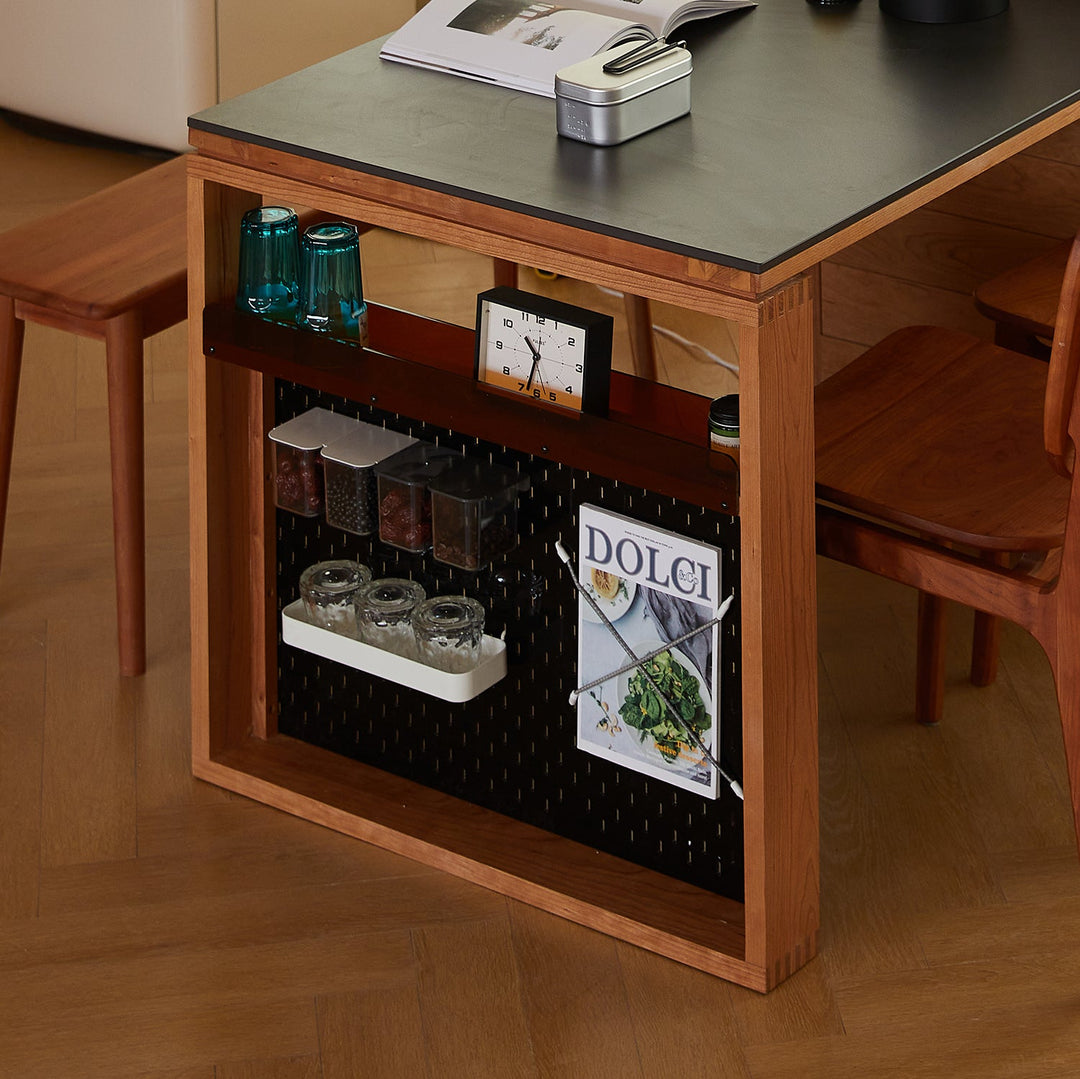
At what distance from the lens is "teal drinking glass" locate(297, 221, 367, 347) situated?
1.97 m

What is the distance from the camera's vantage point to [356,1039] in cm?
188

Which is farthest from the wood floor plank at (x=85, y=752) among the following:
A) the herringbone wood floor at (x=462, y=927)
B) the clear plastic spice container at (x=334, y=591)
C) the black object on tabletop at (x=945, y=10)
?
the black object on tabletop at (x=945, y=10)

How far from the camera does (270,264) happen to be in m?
2.00

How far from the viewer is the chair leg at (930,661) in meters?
2.23

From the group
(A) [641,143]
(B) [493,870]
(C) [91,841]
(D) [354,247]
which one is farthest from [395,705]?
(A) [641,143]

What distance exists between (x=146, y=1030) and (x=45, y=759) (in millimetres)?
528

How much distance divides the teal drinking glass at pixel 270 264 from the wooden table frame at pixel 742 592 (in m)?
0.03

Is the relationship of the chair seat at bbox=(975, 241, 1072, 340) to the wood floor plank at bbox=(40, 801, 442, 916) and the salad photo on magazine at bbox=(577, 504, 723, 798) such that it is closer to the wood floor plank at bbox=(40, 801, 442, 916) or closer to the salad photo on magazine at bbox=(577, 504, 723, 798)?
the salad photo on magazine at bbox=(577, 504, 723, 798)

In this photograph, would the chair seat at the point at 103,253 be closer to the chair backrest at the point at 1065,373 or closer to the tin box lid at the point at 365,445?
the tin box lid at the point at 365,445

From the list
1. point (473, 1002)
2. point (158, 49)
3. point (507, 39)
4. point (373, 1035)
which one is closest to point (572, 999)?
point (473, 1002)

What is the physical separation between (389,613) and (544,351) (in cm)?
42

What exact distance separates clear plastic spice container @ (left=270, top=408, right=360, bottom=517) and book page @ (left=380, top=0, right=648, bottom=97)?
44cm

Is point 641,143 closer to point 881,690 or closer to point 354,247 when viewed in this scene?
point 354,247

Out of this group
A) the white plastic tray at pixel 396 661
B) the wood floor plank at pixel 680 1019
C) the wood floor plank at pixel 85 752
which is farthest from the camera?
the wood floor plank at pixel 85 752
